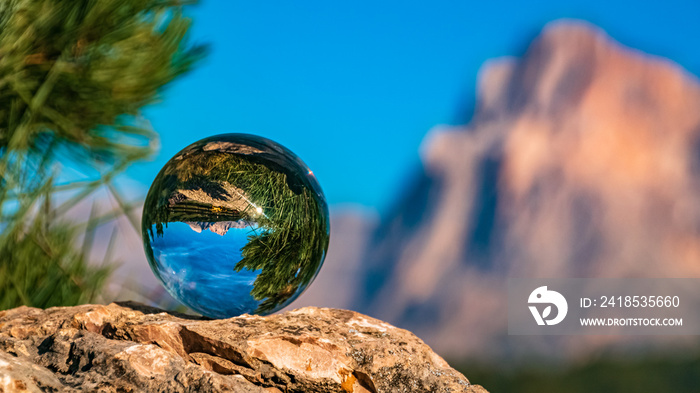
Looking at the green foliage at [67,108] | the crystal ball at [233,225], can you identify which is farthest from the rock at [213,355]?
the green foliage at [67,108]

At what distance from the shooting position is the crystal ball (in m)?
1.65

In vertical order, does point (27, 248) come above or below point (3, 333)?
above

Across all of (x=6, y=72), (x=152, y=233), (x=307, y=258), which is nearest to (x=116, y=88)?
(x=6, y=72)

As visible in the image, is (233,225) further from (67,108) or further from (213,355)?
(67,108)

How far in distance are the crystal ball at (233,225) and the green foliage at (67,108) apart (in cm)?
120

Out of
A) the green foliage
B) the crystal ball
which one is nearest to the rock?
the crystal ball

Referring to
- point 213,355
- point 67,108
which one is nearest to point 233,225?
point 213,355

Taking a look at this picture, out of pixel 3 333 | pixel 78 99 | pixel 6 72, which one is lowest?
pixel 3 333

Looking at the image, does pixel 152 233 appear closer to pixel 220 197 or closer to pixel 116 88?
pixel 220 197

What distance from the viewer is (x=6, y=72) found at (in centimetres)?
292

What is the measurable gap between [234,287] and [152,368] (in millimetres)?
434

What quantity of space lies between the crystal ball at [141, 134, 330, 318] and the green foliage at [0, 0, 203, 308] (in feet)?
3.95

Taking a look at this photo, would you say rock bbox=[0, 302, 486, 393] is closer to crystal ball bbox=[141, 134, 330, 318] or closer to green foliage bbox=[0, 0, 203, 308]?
crystal ball bbox=[141, 134, 330, 318]

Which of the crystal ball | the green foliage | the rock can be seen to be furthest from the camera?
the green foliage
